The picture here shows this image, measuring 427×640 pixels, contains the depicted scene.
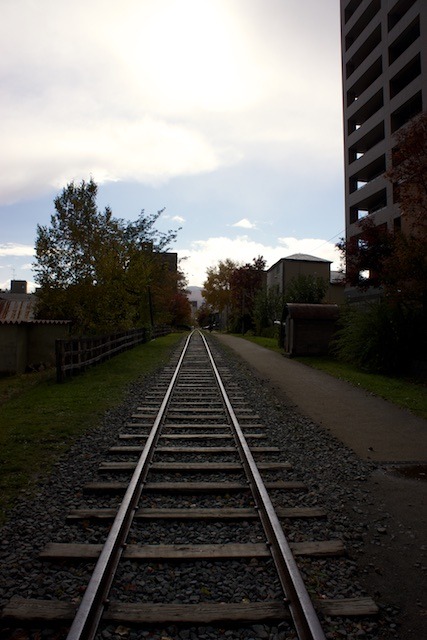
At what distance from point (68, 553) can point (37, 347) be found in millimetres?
17792

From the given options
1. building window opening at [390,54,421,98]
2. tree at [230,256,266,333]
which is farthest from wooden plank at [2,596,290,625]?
tree at [230,256,266,333]

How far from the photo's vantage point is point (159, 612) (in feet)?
9.18

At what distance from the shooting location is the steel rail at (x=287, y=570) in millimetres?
2591

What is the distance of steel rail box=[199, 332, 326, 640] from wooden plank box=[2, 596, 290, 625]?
0.11 m

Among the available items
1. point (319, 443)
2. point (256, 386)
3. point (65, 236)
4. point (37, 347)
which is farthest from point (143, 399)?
point (37, 347)

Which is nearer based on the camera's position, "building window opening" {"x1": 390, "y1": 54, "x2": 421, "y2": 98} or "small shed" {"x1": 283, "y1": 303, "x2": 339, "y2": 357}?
"small shed" {"x1": 283, "y1": 303, "x2": 339, "y2": 357}

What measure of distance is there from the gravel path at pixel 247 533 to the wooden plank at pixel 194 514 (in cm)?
10

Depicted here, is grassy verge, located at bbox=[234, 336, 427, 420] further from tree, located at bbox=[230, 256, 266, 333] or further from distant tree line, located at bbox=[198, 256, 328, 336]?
tree, located at bbox=[230, 256, 266, 333]

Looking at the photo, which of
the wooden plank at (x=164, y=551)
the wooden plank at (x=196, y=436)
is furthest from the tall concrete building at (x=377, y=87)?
the wooden plank at (x=164, y=551)

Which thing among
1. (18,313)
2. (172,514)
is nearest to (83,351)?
(18,313)

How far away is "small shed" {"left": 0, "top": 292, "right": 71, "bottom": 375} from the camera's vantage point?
18.4 m

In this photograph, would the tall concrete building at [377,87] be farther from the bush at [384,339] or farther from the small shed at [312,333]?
the bush at [384,339]

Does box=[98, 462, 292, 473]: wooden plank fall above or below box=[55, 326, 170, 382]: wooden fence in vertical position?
below

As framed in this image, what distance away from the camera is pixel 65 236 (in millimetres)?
17500
